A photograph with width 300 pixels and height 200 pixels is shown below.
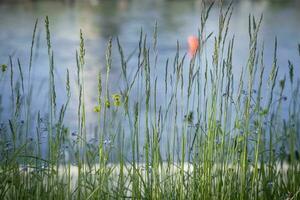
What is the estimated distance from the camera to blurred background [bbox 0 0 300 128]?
21.8 feet

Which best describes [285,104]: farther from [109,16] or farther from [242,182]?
[109,16]

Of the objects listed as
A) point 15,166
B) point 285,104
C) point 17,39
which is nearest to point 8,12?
point 17,39

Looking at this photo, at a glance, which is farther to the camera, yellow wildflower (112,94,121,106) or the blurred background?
the blurred background

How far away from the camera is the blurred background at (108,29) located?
21.8 feet

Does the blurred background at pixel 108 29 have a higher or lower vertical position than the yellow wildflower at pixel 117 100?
higher

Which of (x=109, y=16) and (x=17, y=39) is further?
(x=109, y=16)

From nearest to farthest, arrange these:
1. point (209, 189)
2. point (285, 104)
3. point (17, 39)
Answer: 1. point (209, 189)
2. point (285, 104)
3. point (17, 39)

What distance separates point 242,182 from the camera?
186cm

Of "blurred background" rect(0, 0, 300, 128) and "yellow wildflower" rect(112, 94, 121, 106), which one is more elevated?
"blurred background" rect(0, 0, 300, 128)

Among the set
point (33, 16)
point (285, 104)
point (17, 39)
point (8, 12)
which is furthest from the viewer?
point (8, 12)

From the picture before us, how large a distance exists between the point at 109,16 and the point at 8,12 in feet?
6.18

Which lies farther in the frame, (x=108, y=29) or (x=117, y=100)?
(x=108, y=29)

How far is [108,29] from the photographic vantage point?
953cm

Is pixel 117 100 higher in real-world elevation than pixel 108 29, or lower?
lower
